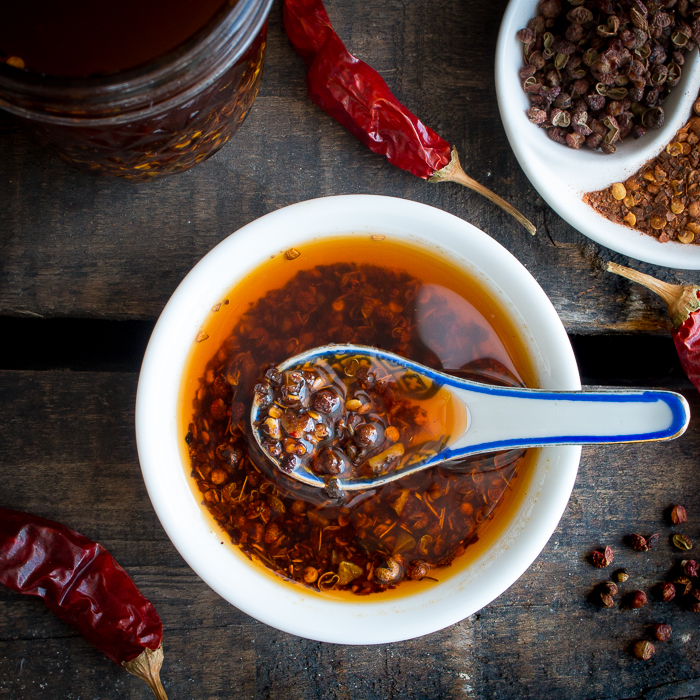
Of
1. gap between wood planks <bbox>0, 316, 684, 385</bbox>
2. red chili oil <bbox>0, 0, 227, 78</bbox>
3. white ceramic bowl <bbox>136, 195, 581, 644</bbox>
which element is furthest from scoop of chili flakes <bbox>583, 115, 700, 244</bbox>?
red chili oil <bbox>0, 0, 227, 78</bbox>

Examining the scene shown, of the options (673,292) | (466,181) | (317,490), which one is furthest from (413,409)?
(673,292)

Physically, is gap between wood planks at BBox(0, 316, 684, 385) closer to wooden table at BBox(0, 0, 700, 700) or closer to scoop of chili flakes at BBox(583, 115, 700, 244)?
wooden table at BBox(0, 0, 700, 700)

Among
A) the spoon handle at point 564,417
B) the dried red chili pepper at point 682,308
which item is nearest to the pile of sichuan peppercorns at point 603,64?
the dried red chili pepper at point 682,308

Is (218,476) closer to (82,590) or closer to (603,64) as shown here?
(82,590)

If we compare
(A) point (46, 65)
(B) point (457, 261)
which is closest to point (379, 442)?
(B) point (457, 261)

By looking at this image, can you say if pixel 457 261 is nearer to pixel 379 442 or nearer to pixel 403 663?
pixel 379 442

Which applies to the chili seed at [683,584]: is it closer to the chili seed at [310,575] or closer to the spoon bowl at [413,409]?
the spoon bowl at [413,409]

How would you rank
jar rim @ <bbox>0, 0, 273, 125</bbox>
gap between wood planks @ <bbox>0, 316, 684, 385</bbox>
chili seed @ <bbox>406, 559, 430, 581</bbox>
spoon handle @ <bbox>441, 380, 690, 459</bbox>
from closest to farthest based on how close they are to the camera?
jar rim @ <bbox>0, 0, 273, 125</bbox>
spoon handle @ <bbox>441, 380, 690, 459</bbox>
chili seed @ <bbox>406, 559, 430, 581</bbox>
gap between wood planks @ <bbox>0, 316, 684, 385</bbox>
